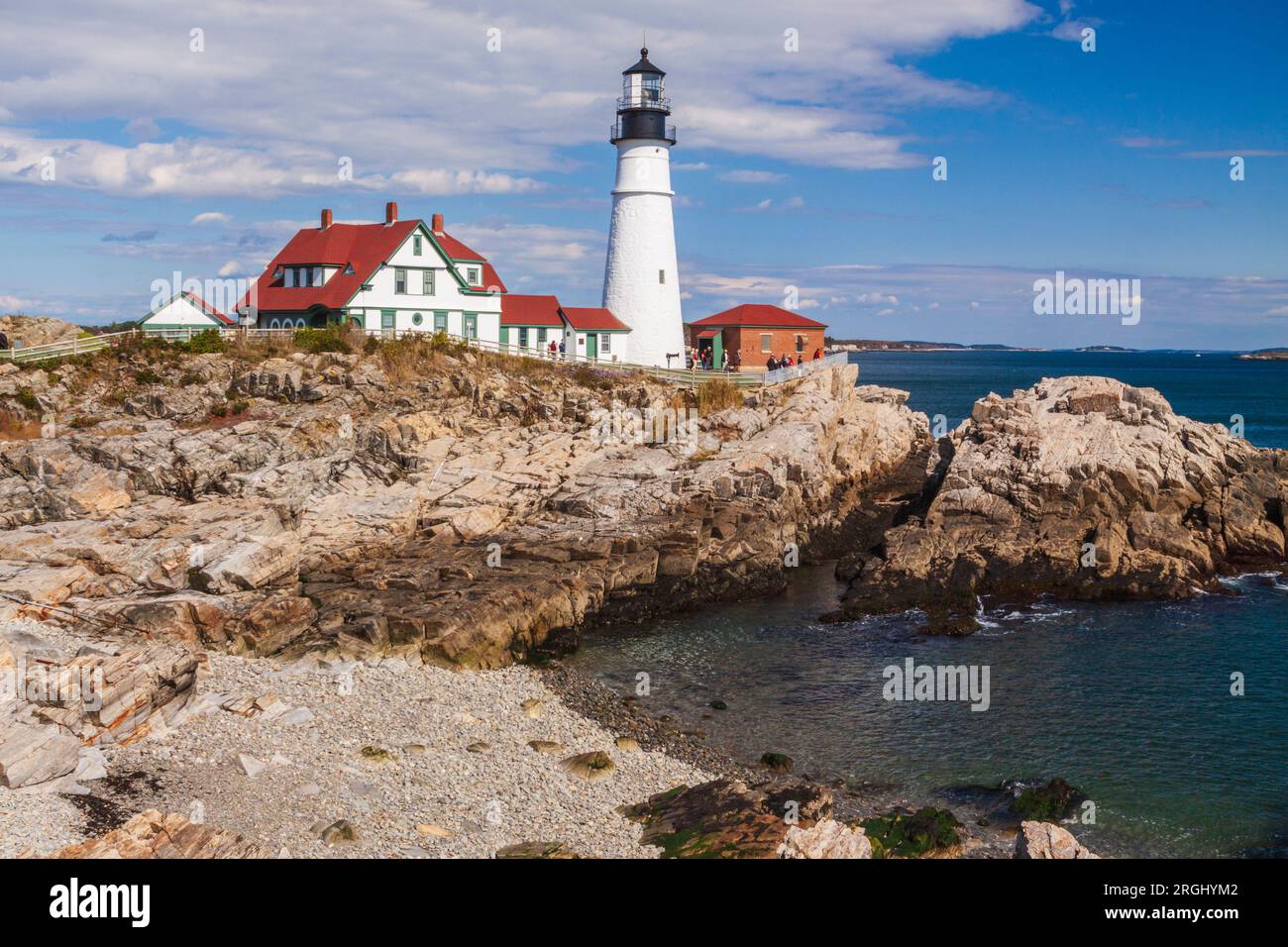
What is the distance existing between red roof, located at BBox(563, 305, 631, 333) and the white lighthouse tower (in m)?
0.46

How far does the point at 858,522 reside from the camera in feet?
130

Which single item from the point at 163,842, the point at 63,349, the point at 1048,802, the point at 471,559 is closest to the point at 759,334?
the point at 471,559

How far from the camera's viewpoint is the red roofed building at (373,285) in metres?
44.7

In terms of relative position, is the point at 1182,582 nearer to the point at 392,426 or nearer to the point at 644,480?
the point at 644,480

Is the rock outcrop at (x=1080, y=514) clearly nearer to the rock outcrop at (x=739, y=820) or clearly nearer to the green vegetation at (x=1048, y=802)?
the green vegetation at (x=1048, y=802)

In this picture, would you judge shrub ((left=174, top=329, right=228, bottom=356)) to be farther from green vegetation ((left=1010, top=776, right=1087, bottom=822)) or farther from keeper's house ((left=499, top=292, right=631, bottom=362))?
green vegetation ((left=1010, top=776, right=1087, bottom=822))

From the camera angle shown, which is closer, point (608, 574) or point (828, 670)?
point (828, 670)

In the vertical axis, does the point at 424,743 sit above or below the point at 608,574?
below

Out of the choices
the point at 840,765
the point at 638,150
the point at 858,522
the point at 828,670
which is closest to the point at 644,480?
the point at 858,522

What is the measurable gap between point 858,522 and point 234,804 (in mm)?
26686

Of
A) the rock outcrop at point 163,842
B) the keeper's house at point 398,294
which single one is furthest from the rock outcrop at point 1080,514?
the rock outcrop at point 163,842

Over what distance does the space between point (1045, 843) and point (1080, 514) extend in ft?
66.2

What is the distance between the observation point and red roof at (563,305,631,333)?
49.4 m

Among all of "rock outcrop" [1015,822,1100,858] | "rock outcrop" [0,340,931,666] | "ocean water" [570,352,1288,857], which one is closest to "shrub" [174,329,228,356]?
"rock outcrop" [0,340,931,666]
